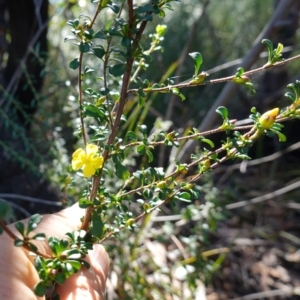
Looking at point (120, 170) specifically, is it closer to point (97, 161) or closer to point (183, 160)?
point (97, 161)

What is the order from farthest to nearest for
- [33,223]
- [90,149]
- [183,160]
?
1. [183,160]
2. [90,149]
3. [33,223]

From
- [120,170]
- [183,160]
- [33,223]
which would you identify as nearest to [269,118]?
[120,170]

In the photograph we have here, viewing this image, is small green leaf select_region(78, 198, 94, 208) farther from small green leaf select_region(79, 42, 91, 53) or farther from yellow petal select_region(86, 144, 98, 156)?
small green leaf select_region(79, 42, 91, 53)

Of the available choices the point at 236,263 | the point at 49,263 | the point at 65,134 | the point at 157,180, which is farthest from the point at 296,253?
the point at 49,263

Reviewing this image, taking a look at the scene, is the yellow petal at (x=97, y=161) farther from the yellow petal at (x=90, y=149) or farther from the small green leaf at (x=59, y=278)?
the small green leaf at (x=59, y=278)

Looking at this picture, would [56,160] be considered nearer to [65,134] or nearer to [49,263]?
[65,134]
